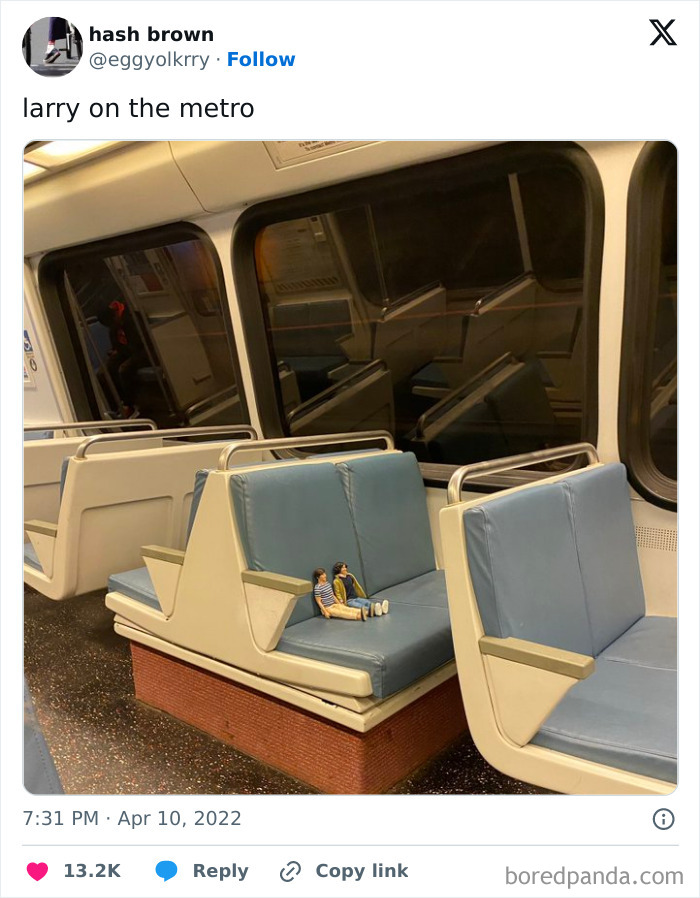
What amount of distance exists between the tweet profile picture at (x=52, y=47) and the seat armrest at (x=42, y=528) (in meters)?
2.14

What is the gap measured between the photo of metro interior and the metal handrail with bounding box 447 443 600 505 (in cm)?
1

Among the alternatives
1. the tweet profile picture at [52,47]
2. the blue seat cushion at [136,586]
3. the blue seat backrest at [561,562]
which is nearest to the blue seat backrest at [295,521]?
the blue seat cushion at [136,586]

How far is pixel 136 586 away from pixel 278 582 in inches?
39.4

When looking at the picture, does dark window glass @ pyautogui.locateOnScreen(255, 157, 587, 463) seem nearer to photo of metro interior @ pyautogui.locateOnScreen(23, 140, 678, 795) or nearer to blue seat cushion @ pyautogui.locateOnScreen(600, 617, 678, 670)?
photo of metro interior @ pyautogui.locateOnScreen(23, 140, 678, 795)

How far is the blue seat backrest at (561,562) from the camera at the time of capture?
172cm

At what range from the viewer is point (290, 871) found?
3.65ft

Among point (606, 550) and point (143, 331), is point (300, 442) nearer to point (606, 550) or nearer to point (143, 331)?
point (606, 550)

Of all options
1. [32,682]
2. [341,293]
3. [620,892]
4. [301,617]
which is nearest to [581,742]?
[620,892]

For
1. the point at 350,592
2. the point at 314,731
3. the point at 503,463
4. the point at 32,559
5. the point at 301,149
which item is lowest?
the point at 314,731

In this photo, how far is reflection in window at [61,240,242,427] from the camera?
4.55m

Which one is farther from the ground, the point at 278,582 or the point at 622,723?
the point at 278,582

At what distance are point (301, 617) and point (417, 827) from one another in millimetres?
1250

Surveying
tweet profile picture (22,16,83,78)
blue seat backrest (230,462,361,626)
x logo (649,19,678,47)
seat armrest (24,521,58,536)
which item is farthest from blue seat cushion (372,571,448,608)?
tweet profile picture (22,16,83,78)

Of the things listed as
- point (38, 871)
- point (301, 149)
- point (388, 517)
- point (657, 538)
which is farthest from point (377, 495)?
point (38, 871)
